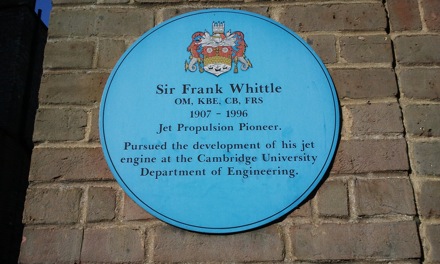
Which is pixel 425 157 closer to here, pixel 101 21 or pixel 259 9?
pixel 259 9

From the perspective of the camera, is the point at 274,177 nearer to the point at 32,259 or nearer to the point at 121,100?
the point at 121,100

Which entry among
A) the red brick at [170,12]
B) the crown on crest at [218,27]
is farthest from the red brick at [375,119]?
the red brick at [170,12]

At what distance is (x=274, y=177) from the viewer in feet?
4.50

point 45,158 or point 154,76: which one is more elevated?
point 154,76

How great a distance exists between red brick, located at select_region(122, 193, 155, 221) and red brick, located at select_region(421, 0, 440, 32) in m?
1.32

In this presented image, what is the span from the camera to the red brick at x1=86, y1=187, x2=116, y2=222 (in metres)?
1.38

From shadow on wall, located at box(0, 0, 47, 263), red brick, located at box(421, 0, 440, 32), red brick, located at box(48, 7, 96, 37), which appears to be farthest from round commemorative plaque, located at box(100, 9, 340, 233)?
shadow on wall, located at box(0, 0, 47, 263)

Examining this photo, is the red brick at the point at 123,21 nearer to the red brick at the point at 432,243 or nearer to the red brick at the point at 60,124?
the red brick at the point at 60,124

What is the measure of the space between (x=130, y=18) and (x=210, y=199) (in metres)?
0.81

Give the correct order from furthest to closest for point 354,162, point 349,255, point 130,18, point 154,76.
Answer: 1. point 130,18
2. point 154,76
3. point 354,162
4. point 349,255

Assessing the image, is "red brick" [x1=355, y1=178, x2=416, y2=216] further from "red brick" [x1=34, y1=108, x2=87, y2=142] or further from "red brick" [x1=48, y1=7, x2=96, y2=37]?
"red brick" [x1=48, y1=7, x2=96, y2=37]

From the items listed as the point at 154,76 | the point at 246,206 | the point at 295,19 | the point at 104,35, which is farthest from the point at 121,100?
the point at 295,19

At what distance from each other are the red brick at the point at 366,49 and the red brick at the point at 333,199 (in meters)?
0.50

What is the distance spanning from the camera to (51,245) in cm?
135
